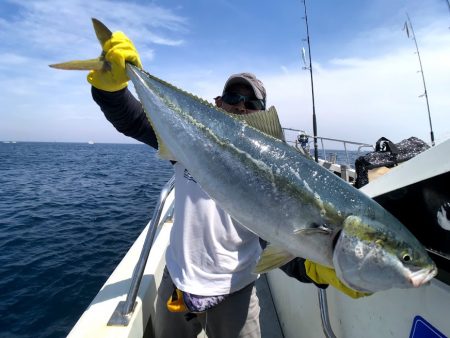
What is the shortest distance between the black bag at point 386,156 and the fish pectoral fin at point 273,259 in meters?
2.28

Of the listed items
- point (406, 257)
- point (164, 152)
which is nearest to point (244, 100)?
point (164, 152)

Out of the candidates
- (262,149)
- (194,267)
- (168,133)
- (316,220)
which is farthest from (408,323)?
(168,133)

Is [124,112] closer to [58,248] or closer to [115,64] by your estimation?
[115,64]

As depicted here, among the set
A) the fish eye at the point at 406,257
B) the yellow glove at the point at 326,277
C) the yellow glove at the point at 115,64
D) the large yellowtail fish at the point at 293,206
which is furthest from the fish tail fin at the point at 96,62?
the fish eye at the point at 406,257

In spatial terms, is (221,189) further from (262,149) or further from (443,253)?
(443,253)

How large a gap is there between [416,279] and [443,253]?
0.73 feet

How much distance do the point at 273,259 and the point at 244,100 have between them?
1388 mm

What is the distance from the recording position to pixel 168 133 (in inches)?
77.6

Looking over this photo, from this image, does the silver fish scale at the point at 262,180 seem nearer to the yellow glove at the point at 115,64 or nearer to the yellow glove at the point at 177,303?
the yellow glove at the point at 115,64

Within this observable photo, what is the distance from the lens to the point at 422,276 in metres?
1.35

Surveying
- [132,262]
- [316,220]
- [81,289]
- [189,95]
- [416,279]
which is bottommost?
[81,289]

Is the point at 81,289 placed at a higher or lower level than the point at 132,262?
lower

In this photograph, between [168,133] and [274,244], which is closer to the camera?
[274,244]

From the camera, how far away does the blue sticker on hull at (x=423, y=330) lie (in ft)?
4.68
